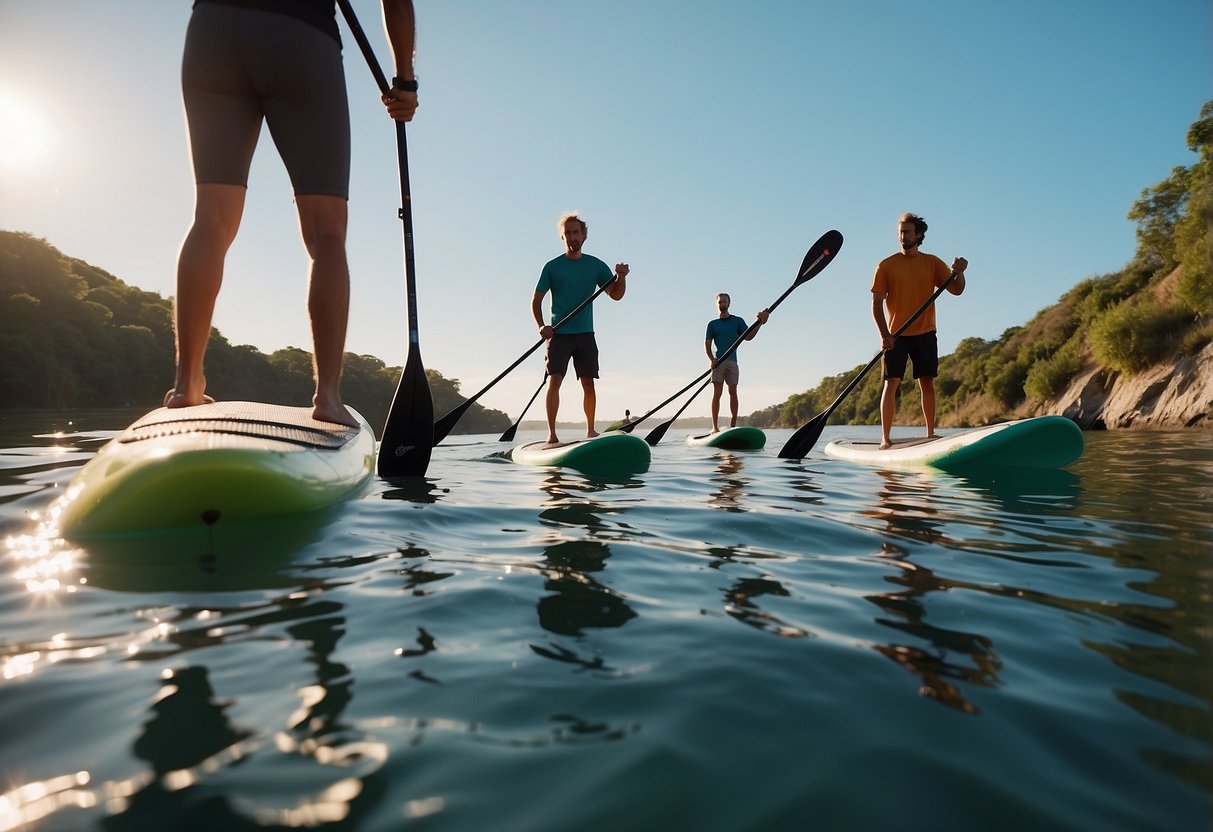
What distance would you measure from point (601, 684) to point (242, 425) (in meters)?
2.35

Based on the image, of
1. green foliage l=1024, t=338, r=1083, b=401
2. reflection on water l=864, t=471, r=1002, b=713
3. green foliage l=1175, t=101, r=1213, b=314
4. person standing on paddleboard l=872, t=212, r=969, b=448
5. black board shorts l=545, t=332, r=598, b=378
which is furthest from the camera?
green foliage l=1024, t=338, r=1083, b=401

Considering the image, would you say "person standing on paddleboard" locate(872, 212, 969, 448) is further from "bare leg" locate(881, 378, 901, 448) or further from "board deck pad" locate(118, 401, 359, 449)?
"board deck pad" locate(118, 401, 359, 449)

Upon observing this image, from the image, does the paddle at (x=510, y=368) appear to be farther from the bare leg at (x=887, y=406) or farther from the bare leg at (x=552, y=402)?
the bare leg at (x=887, y=406)

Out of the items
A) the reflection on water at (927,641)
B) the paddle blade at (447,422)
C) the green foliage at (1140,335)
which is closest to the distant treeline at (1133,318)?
the green foliage at (1140,335)

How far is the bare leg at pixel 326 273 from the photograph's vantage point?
3.58 metres

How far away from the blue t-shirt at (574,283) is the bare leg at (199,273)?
15.3ft

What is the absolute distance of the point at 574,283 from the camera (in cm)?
797

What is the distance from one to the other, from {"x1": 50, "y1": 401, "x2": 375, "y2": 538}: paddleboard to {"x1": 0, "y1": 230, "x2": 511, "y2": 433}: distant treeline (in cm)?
4071

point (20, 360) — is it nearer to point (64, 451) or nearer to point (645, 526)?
point (64, 451)

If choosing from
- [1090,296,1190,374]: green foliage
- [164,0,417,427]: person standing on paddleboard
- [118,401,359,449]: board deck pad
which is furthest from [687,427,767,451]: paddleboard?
[1090,296,1190,374]: green foliage

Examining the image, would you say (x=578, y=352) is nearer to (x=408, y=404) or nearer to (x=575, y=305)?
(x=575, y=305)

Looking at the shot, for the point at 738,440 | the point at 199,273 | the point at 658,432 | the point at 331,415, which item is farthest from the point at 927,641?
the point at 658,432

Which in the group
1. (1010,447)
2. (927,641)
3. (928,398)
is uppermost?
(928,398)

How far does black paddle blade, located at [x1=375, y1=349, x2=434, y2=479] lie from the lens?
5020 millimetres
